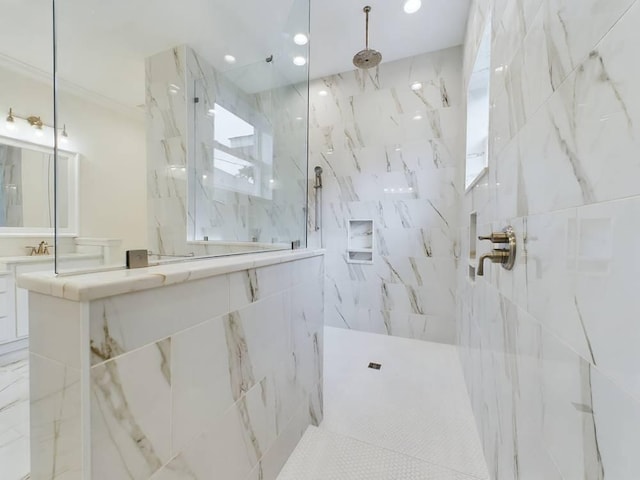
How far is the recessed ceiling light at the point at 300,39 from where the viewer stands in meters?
2.24

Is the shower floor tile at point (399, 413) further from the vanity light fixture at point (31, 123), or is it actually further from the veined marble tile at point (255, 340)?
the vanity light fixture at point (31, 123)

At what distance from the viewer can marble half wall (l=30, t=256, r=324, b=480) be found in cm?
54

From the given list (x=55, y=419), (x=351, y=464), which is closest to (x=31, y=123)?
(x=55, y=419)

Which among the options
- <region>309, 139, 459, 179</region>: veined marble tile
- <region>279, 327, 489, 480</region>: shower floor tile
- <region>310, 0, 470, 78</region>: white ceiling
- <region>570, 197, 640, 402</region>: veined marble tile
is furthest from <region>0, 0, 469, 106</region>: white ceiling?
<region>279, 327, 489, 480</region>: shower floor tile

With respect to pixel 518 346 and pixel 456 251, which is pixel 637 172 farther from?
pixel 456 251

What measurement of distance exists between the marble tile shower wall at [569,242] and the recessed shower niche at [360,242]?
1.85m

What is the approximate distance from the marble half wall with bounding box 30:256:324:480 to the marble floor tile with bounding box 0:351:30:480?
1107mm

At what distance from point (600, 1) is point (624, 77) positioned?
19 cm

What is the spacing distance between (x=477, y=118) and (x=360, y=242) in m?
1.58

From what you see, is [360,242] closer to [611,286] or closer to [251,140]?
[251,140]

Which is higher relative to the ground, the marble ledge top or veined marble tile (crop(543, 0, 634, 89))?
veined marble tile (crop(543, 0, 634, 89))

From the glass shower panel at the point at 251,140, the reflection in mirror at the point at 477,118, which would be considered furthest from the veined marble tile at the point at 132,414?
the reflection in mirror at the point at 477,118

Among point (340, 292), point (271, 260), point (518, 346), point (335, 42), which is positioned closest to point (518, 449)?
point (518, 346)

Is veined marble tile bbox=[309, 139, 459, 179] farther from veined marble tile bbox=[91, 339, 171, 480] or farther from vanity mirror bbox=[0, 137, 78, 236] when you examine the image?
veined marble tile bbox=[91, 339, 171, 480]
